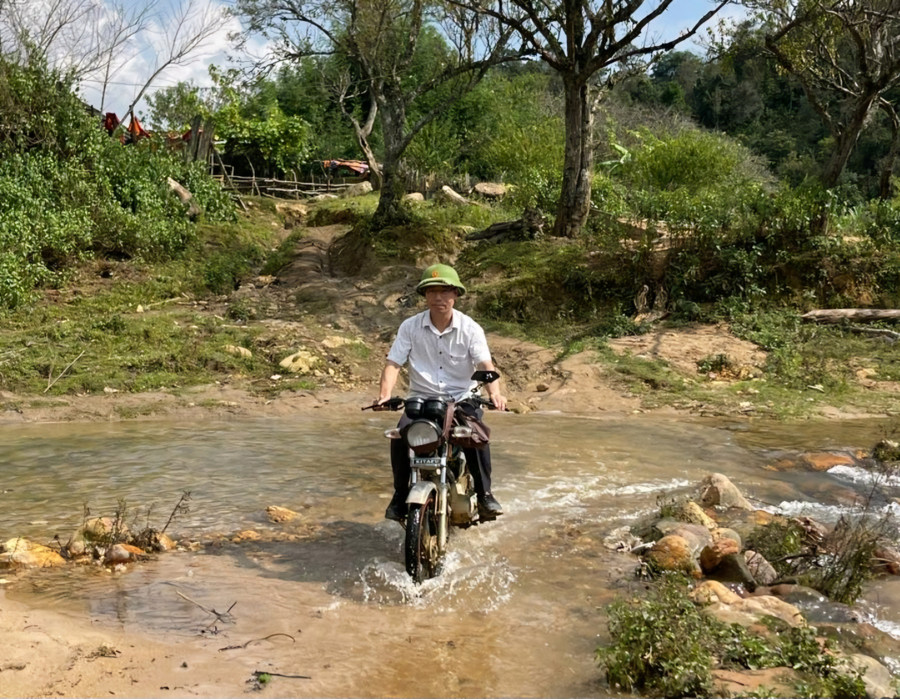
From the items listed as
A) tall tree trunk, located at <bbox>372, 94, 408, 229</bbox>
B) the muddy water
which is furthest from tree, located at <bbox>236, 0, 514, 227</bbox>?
the muddy water

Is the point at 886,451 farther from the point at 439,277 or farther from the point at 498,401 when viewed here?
the point at 439,277

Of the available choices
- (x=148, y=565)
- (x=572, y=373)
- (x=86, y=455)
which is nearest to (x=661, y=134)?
(x=572, y=373)

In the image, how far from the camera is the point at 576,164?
1540 cm

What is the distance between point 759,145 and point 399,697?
4479 centimetres

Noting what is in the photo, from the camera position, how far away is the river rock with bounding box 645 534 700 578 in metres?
5.04

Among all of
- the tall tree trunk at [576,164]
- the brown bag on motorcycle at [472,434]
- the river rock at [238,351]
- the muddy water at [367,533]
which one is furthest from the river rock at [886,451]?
the tall tree trunk at [576,164]

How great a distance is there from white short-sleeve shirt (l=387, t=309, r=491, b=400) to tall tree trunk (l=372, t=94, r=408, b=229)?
39.1 feet

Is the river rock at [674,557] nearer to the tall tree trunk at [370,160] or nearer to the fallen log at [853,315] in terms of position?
the fallen log at [853,315]

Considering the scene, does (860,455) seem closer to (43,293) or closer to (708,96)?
(43,293)

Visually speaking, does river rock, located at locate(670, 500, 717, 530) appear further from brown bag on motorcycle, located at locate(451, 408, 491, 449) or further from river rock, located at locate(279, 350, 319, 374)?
river rock, located at locate(279, 350, 319, 374)

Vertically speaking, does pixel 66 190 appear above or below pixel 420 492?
above

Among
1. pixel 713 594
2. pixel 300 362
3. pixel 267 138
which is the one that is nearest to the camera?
pixel 713 594

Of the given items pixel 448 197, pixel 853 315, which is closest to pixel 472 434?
pixel 853 315

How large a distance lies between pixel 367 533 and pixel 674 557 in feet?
6.97
